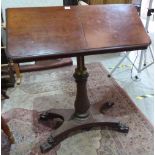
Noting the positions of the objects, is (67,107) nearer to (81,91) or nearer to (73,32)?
(81,91)

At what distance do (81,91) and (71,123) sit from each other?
0.30 metres

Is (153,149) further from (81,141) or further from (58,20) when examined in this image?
(58,20)

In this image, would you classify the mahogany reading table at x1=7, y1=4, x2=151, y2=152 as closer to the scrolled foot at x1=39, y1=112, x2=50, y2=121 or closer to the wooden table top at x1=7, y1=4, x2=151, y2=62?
the wooden table top at x1=7, y1=4, x2=151, y2=62

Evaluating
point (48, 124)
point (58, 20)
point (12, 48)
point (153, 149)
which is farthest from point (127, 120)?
point (12, 48)

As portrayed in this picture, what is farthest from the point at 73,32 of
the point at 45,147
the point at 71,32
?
the point at 45,147

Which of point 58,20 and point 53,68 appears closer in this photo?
point 58,20

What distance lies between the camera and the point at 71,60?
317cm

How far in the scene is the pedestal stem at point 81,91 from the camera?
5.45 feet

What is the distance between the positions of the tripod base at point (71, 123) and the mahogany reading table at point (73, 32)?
43 cm

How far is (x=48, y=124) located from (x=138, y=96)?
1.05 m

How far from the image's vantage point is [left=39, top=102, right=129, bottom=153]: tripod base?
5.69 feet

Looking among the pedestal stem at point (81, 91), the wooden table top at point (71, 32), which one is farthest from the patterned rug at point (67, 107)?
the wooden table top at point (71, 32)

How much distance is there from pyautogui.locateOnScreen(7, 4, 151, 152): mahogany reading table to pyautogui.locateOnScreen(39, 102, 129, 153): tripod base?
0.43 metres

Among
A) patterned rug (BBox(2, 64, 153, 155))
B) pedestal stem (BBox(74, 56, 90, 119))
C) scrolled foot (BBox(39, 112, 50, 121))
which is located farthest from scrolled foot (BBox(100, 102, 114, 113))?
scrolled foot (BBox(39, 112, 50, 121))
